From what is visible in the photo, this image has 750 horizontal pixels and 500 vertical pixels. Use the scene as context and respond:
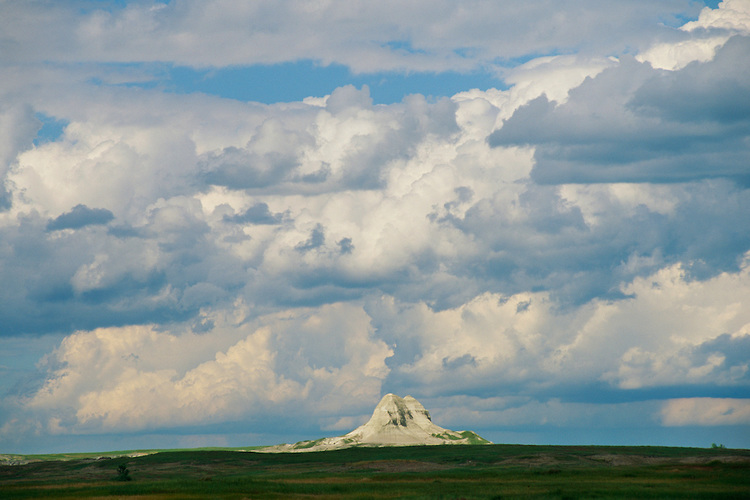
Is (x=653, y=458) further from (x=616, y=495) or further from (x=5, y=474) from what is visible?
(x=5, y=474)

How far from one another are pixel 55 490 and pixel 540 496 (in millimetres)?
72441

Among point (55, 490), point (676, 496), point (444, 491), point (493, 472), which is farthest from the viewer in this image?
point (493, 472)

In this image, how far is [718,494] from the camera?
10088 centimetres

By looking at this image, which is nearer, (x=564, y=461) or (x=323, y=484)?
(x=323, y=484)

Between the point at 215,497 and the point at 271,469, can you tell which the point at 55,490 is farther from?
the point at 271,469

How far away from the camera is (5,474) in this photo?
195 m

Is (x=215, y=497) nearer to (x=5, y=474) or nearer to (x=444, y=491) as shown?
(x=444, y=491)

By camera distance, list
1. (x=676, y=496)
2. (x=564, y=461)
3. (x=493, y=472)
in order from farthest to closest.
A: (x=564, y=461) → (x=493, y=472) → (x=676, y=496)

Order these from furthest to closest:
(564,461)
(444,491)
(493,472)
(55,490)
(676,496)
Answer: (564,461), (493,472), (55,490), (444,491), (676,496)

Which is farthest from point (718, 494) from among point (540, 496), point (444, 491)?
point (444, 491)

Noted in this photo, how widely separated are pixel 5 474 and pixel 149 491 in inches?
3834

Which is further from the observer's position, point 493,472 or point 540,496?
point 493,472

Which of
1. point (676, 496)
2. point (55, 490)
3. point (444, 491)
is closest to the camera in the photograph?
point (676, 496)

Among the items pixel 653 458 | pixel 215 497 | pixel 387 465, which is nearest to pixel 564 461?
pixel 653 458
